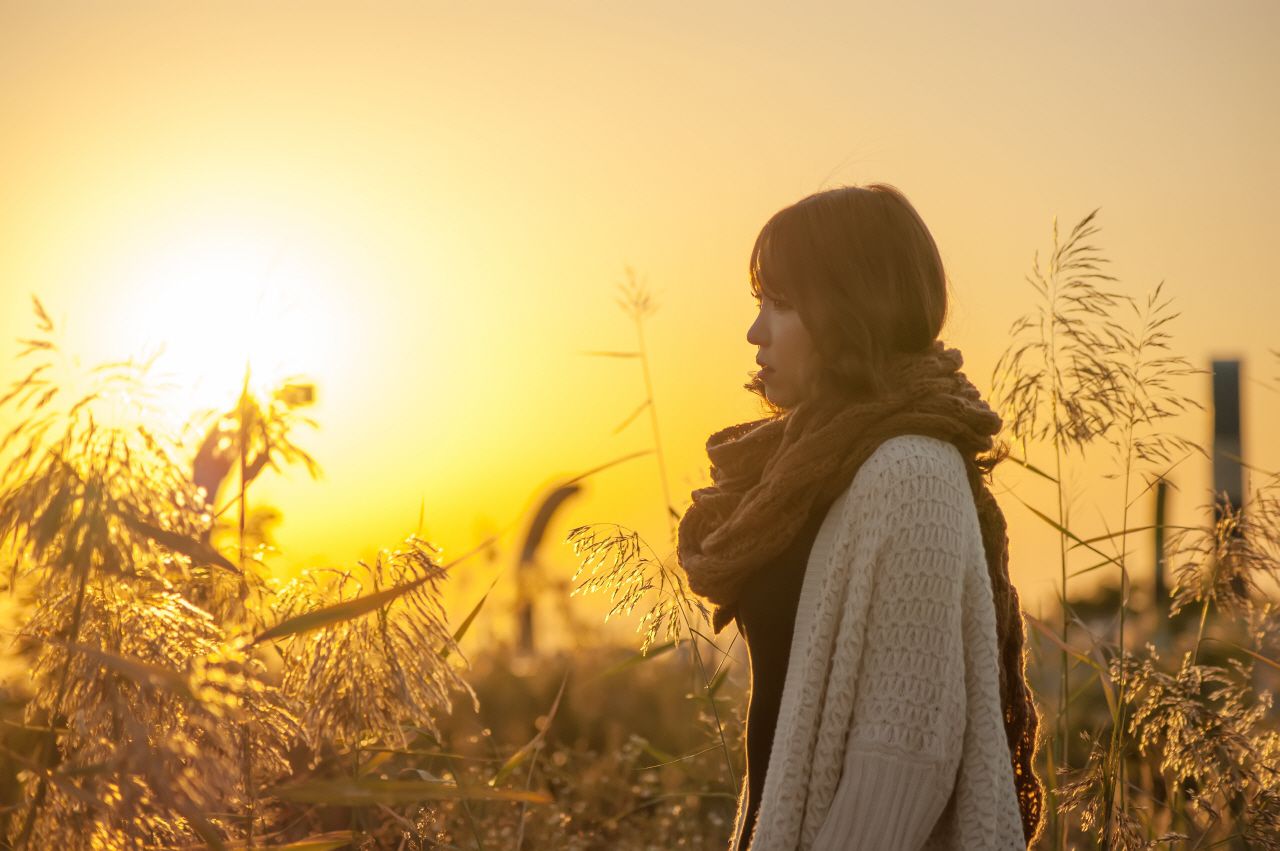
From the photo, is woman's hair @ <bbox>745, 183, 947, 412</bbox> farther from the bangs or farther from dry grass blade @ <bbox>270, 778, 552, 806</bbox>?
dry grass blade @ <bbox>270, 778, 552, 806</bbox>

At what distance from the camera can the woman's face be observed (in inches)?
86.6

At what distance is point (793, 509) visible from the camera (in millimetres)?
2131

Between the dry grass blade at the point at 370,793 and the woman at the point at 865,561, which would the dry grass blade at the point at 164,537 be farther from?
the woman at the point at 865,561

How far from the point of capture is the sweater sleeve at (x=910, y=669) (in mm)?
1846

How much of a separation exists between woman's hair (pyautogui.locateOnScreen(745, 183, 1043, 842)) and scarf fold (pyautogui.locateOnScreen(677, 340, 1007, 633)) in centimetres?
4

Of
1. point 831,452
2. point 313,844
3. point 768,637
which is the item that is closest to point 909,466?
point 831,452

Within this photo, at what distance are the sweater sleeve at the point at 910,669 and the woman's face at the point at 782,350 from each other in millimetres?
290

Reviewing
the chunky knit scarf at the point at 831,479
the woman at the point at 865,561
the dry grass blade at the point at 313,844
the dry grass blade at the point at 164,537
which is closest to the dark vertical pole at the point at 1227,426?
the chunky knit scarf at the point at 831,479

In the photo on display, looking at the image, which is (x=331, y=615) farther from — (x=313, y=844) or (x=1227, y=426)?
(x=1227, y=426)

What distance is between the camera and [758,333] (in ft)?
7.34

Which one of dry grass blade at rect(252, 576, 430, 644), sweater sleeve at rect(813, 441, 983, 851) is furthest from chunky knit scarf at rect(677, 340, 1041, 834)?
dry grass blade at rect(252, 576, 430, 644)

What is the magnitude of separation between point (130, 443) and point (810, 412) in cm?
104

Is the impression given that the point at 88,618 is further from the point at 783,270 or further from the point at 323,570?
the point at 783,270

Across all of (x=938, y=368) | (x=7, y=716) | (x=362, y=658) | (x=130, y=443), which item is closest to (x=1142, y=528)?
(x=938, y=368)
